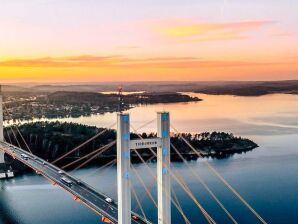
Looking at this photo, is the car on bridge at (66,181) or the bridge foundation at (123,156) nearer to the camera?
the bridge foundation at (123,156)

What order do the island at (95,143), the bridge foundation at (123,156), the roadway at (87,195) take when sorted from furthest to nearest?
the island at (95,143)
the roadway at (87,195)
the bridge foundation at (123,156)

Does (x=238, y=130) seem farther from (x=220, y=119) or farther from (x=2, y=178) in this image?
(x=2, y=178)

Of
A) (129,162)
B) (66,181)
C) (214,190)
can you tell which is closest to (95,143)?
(214,190)

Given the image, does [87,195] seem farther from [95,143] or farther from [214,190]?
[95,143]

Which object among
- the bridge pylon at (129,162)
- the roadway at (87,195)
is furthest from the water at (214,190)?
the bridge pylon at (129,162)

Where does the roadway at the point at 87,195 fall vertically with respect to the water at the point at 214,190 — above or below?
above

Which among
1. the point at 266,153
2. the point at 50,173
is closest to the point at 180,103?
the point at 266,153

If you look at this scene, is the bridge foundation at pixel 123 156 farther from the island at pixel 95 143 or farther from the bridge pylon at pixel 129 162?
the island at pixel 95 143
